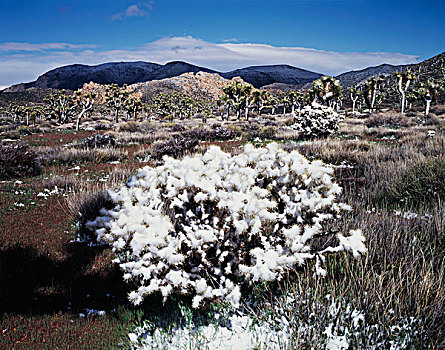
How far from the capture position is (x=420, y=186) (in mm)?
5902

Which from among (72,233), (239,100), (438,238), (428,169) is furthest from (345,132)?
(239,100)

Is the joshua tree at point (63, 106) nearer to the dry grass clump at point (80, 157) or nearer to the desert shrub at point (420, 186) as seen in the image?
the dry grass clump at point (80, 157)

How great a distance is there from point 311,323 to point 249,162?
5.18 ft

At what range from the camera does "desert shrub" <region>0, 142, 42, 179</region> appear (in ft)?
29.2

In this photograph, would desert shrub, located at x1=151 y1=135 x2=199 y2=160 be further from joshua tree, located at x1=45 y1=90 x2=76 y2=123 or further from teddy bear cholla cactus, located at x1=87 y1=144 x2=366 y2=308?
joshua tree, located at x1=45 y1=90 x2=76 y2=123

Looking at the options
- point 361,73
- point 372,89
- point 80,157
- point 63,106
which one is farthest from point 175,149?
point 361,73

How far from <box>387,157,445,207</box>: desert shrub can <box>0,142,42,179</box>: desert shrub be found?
33.3 ft

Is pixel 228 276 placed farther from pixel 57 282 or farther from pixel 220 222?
pixel 57 282

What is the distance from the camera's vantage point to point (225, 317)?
2594 millimetres

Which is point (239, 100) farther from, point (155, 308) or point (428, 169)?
point (155, 308)

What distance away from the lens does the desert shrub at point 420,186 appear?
572cm

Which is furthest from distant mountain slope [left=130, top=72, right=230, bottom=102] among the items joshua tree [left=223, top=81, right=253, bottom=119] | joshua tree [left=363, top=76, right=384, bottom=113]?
joshua tree [left=363, top=76, right=384, bottom=113]

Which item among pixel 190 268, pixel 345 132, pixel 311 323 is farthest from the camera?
pixel 345 132

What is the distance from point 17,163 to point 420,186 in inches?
437
